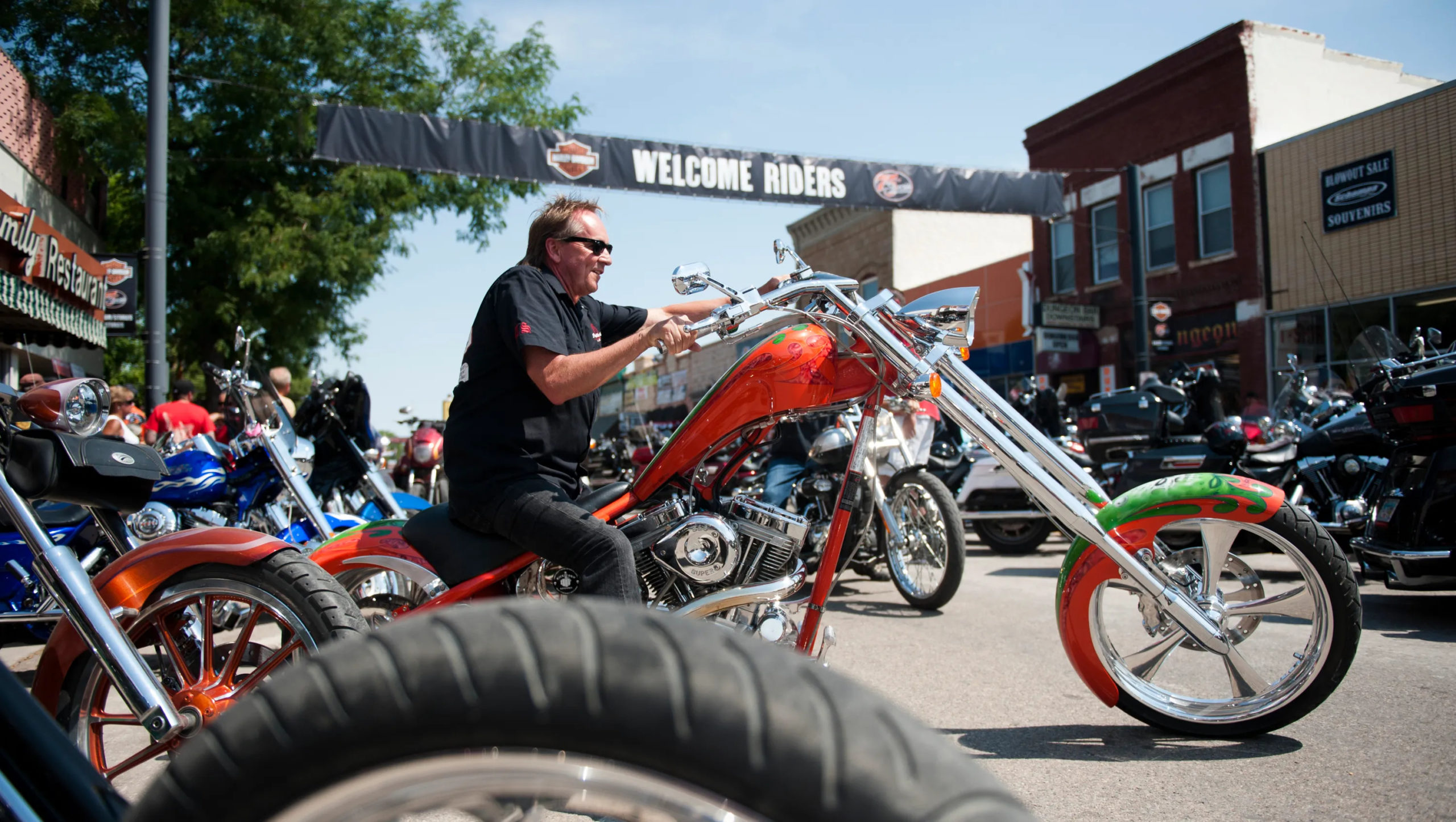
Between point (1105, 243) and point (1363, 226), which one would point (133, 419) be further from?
point (1105, 243)

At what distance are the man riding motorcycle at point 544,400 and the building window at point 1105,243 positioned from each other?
794 inches

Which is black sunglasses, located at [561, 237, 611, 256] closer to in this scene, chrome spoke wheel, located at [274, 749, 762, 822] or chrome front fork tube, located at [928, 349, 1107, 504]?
chrome front fork tube, located at [928, 349, 1107, 504]

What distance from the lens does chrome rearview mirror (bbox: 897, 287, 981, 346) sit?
331cm

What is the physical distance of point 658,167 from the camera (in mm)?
12680

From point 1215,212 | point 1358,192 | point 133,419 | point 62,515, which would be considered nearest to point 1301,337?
point 1358,192

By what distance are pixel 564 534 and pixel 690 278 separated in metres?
0.90

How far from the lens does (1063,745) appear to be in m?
3.19

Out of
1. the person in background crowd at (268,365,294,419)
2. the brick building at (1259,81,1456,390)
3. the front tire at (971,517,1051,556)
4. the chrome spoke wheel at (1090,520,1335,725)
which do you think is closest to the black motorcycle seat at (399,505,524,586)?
the chrome spoke wheel at (1090,520,1335,725)

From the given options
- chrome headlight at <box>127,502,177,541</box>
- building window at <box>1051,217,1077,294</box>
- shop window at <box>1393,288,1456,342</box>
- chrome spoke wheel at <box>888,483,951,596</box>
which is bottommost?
chrome spoke wheel at <box>888,483,951,596</box>

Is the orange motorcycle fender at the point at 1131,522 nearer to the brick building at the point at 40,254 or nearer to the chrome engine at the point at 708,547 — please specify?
the chrome engine at the point at 708,547

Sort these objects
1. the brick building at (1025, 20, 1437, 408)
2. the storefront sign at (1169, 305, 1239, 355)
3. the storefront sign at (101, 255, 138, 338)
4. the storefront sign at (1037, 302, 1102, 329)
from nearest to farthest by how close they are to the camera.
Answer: the storefront sign at (101, 255, 138, 338)
the brick building at (1025, 20, 1437, 408)
the storefront sign at (1169, 305, 1239, 355)
the storefront sign at (1037, 302, 1102, 329)

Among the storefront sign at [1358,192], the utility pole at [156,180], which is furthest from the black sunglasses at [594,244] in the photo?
the storefront sign at [1358,192]

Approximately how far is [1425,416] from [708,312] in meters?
4.15

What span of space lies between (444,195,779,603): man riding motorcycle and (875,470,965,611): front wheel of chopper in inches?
118
